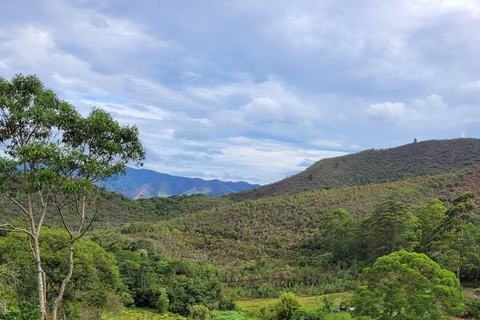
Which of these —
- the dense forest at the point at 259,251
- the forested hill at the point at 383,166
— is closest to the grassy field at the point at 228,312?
the dense forest at the point at 259,251

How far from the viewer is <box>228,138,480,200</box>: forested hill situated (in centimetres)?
8106

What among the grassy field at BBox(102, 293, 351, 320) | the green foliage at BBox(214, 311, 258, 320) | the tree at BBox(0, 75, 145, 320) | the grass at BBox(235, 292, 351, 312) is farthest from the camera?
the green foliage at BBox(214, 311, 258, 320)

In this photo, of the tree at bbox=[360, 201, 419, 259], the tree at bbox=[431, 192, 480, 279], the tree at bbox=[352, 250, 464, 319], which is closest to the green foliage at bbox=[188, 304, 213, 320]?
the tree at bbox=[352, 250, 464, 319]

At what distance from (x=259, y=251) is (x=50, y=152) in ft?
110

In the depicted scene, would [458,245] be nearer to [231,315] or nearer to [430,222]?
[430,222]

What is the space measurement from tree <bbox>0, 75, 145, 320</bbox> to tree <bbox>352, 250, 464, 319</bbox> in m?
11.8

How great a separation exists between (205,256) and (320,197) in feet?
77.4

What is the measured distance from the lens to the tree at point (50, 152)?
7871 millimetres

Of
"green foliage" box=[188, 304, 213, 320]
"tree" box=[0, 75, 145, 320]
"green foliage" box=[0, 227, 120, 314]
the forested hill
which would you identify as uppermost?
the forested hill

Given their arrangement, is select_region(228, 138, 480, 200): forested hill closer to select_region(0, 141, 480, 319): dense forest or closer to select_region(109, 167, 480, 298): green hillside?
select_region(109, 167, 480, 298): green hillside

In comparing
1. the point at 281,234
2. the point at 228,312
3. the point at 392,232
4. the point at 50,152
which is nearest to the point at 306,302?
the point at 228,312

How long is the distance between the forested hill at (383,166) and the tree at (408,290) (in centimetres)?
6417

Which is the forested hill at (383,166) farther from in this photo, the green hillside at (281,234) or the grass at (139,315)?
the grass at (139,315)

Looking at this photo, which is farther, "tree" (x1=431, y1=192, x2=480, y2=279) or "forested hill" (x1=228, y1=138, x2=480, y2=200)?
"forested hill" (x1=228, y1=138, x2=480, y2=200)
